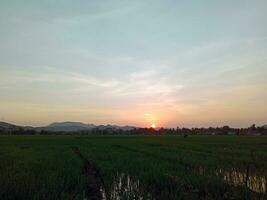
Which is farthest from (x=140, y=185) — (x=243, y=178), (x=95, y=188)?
(x=243, y=178)

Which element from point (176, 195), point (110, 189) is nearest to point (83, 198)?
point (110, 189)

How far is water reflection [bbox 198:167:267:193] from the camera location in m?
10.3

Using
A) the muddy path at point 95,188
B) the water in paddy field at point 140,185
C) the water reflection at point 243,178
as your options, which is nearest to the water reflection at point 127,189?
the water in paddy field at point 140,185

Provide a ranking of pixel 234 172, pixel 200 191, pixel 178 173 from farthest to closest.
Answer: pixel 234 172 < pixel 178 173 < pixel 200 191

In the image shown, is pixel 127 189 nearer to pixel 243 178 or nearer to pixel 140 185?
pixel 140 185

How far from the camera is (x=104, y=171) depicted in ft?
44.8

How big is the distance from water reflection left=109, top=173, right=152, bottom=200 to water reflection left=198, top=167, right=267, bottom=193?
2.92 metres

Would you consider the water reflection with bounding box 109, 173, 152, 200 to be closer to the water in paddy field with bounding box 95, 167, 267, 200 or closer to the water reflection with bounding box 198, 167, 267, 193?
the water in paddy field with bounding box 95, 167, 267, 200

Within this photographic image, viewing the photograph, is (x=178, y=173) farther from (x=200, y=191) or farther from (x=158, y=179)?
(x=200, y=191)

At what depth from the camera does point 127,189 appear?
9.81m

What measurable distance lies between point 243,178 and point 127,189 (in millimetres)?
Result: 4582

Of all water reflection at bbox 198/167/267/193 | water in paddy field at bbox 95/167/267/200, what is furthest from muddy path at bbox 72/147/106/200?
water reflection at bbox 198/167/267/193

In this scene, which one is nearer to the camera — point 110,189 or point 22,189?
point 22,189

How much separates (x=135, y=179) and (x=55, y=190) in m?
3.30
